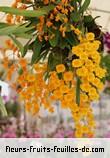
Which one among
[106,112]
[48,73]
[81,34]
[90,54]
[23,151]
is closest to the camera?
[90,54]

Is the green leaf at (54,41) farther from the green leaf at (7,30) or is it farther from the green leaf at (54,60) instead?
the green leaf at (7,30)

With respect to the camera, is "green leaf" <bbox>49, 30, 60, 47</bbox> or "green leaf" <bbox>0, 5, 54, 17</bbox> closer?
"green leaf" <bbox>0, 5, 54, 17</bbox>

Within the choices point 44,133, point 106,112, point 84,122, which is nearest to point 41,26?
point 84,122

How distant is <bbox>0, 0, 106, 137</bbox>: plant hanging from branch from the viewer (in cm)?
167

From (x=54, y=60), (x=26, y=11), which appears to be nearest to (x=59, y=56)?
(x=54, y=60)

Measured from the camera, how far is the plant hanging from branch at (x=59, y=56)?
65.6 inches

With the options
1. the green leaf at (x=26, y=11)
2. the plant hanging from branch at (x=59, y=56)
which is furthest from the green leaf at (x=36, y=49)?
the green leaf at (x=26, y=11)

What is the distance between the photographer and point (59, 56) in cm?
183

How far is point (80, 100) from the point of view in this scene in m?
1.78

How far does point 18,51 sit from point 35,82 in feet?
0.58

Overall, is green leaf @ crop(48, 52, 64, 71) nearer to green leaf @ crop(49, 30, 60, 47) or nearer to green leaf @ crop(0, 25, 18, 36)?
green leaf @ crop(49, 30, 60, 47)

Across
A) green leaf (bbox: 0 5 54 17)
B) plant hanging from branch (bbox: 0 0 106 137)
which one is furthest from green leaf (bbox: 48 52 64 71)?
green leaf (bbox: 0 5 54 17)

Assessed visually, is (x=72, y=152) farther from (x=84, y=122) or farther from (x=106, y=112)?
(x=106, y=112)

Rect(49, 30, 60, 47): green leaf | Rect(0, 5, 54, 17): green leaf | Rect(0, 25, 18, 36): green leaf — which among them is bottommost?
Rect(49, 30, 60, 47): green leaf
